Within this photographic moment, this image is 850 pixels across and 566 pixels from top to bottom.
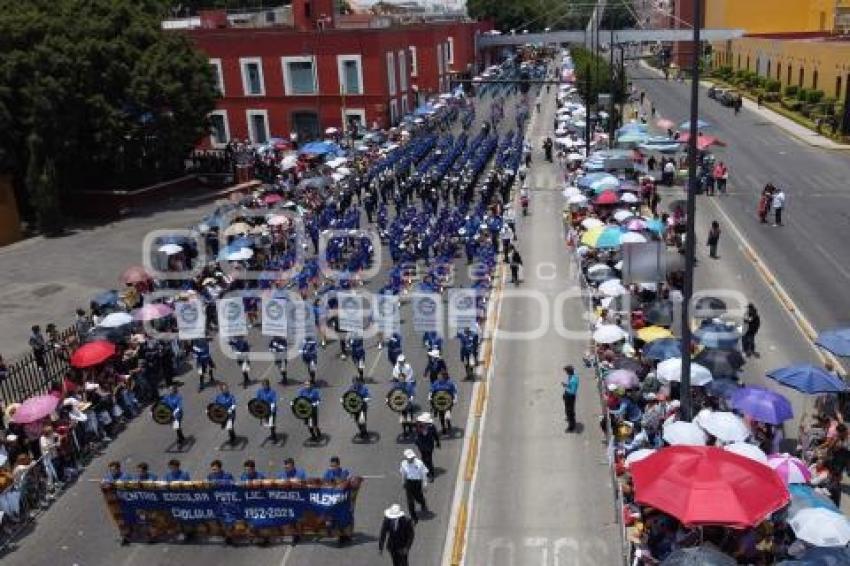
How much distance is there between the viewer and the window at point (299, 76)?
5856 centimetres

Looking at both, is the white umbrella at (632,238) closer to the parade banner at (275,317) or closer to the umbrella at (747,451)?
the parade banner at (275,317)

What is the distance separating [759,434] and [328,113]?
48.5 m

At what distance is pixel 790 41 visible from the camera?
71750mm

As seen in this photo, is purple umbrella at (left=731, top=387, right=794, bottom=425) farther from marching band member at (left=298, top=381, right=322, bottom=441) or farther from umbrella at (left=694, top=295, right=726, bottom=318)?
marching band member at (left=298, top=381, right=322, bottom=441)

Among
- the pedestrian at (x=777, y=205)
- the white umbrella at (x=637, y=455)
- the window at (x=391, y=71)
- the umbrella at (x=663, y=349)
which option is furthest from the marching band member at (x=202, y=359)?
the window at (x=391, y=71)

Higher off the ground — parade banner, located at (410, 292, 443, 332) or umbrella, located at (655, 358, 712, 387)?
umbrella, located at (655, 358, 712, 387)

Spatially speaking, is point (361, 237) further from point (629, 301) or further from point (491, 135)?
point (491, 135)

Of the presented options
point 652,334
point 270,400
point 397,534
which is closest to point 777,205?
point 652,334

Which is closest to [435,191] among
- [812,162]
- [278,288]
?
[278,288]

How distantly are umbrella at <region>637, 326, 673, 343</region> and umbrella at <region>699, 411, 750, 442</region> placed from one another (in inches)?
167

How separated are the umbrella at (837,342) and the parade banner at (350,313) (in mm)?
11056

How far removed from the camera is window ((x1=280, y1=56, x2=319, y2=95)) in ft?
192

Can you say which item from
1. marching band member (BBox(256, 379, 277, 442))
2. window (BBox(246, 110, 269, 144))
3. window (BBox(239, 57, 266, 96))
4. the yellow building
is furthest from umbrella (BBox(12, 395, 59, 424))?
the yellow building

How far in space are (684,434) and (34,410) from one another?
1306 centimetres
